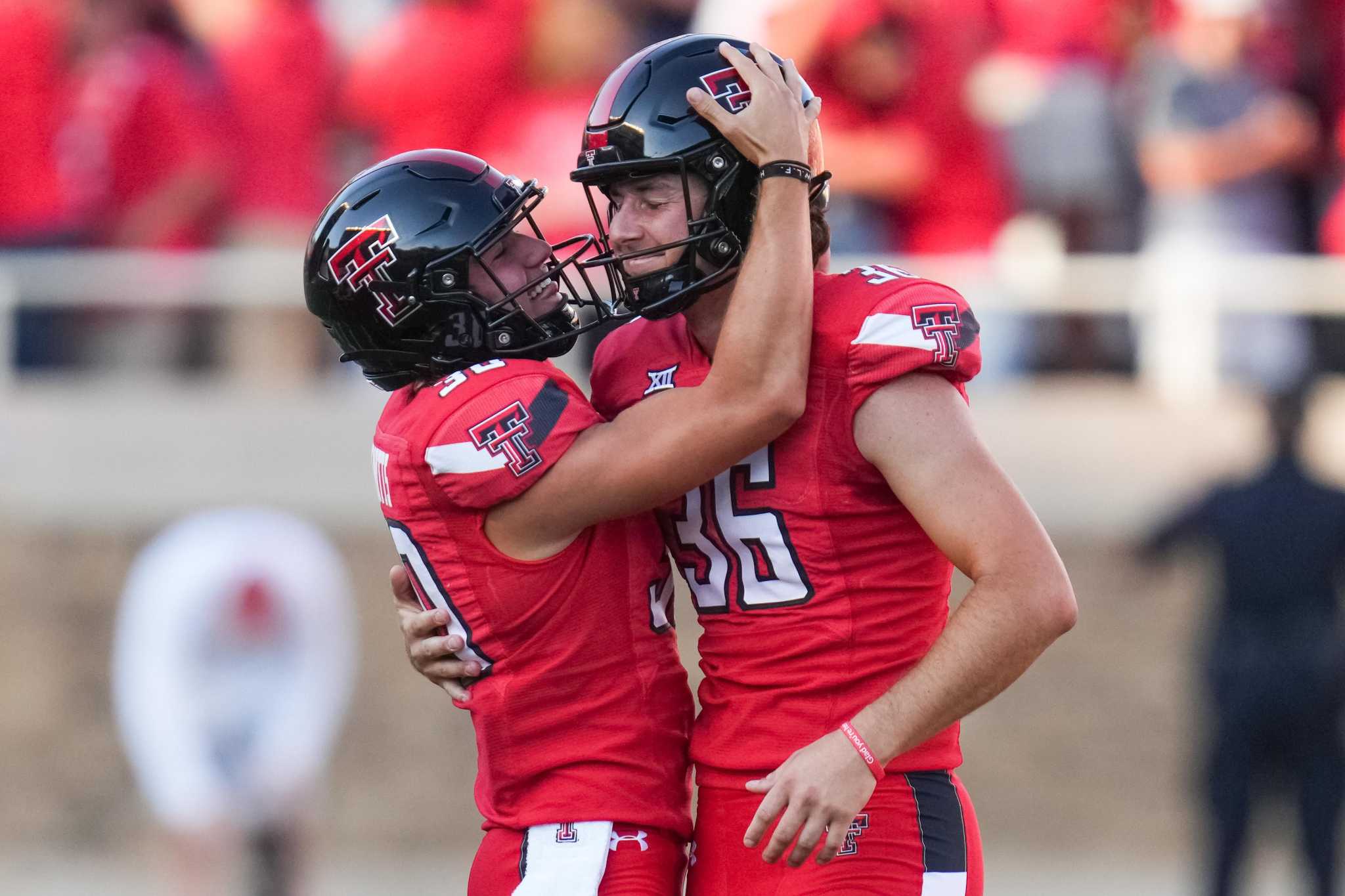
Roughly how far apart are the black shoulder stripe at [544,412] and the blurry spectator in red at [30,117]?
5.59 meters

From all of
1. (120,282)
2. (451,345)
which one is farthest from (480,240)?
(120,282)

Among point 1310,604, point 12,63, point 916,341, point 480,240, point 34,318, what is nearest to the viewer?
point 916,341

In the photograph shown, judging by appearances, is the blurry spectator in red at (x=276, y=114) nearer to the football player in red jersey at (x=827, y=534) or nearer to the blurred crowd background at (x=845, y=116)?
the blurred crowd background at (x=845, y=116)

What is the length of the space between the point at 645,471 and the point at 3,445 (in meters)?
5.93

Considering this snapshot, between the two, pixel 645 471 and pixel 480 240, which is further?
pixel 480 240

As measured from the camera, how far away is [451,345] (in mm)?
3119

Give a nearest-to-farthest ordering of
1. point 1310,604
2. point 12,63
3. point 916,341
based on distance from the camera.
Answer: point 916,341, point 1310,604, point 12,63

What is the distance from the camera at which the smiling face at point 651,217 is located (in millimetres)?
3000

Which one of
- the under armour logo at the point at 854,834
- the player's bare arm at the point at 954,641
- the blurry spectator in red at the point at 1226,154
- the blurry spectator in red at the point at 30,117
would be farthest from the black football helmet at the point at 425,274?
the blurry spectator in red at the point at 30,117

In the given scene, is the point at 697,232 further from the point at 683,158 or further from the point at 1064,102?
the point at 1064,102

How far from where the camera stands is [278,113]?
772 centimetres

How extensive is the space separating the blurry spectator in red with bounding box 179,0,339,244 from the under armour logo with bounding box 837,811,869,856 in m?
5.36

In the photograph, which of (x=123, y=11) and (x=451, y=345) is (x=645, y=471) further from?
(x=123, y=11)

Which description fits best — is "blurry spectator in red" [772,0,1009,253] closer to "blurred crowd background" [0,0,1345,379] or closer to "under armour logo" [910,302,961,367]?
"blurred crowd background" [0,0,1345,379]
